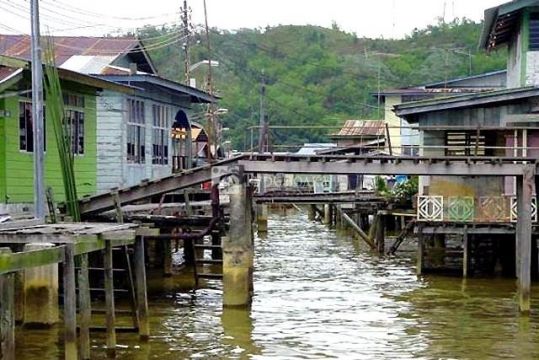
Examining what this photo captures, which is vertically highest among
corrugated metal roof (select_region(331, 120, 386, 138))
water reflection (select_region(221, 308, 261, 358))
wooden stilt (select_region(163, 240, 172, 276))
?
corrugated metal roof (select_region(331, 120, 386, 138))

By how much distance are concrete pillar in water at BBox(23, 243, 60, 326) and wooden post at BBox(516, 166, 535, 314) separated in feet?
34.0

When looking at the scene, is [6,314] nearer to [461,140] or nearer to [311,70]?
[461,140]

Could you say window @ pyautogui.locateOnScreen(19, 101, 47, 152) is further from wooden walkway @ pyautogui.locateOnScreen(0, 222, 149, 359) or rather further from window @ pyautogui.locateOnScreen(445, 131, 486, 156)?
window @ pyautogui.locateOnScreen(445, 131, 486, 156)

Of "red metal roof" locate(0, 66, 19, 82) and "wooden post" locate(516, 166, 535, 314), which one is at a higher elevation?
"red metal roof" locate(0, 66, 19, 82)

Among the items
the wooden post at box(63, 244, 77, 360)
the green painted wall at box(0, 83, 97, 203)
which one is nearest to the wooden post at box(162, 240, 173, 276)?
the green painted wall at box(0, 83, 97, 203)

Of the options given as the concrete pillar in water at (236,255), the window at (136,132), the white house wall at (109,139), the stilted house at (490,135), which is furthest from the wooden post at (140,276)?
the window at (136,132)

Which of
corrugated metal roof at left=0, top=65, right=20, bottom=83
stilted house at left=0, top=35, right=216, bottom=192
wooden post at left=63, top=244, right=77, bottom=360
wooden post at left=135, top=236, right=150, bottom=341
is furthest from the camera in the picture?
stilted house at left=0, top=35, right=216, bottom=192

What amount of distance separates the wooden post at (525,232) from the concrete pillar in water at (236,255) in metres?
6.20

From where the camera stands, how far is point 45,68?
77.9ft

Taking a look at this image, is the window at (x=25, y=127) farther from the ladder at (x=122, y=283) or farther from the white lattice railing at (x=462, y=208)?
the white lattice railing at (x=462, y=208)

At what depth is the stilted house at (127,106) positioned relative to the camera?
31.1 metres

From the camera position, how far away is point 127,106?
3188cm

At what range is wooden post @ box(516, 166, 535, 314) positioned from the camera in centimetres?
2395

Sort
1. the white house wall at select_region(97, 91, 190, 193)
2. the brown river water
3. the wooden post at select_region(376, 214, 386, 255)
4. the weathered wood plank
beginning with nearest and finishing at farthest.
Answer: the weathered wood plank → the brown river water → the white house wall at select_region(97, 91, 190, 193) → the wooden post at select_region(376, 214, 386, 255)
